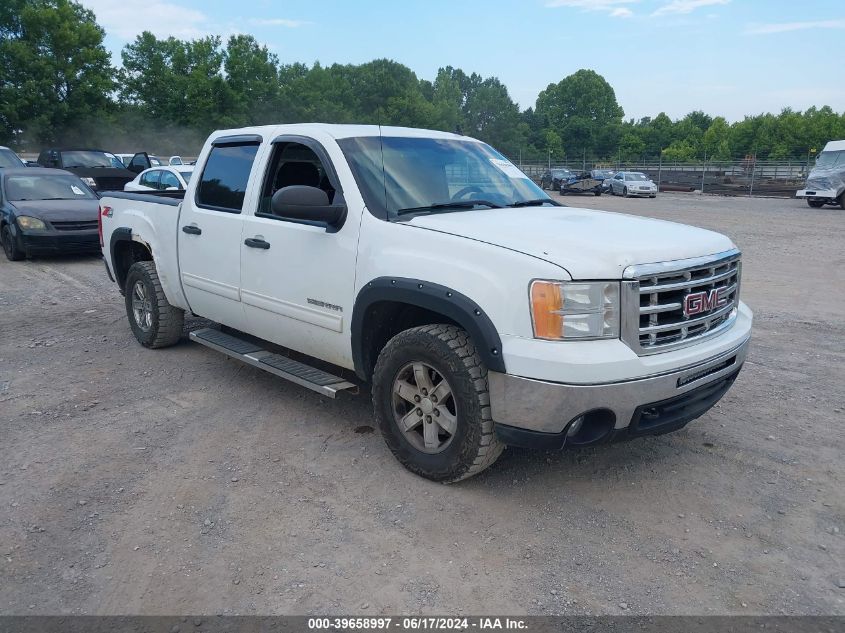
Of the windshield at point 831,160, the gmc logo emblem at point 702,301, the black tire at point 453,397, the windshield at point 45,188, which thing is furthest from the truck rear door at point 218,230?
the windshield at point 831,160

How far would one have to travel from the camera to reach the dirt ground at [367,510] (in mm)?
2973

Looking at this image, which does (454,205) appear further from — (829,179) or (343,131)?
(829,179)

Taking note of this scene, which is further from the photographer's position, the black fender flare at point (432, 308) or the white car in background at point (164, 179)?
the white car in background at point (164, 179)

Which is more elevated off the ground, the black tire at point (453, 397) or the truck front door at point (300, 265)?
the truck front door at point (300, 265)

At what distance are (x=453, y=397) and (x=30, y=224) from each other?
10.2 metres

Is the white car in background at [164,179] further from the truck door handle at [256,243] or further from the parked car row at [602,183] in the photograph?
the parked car row at [602,183]

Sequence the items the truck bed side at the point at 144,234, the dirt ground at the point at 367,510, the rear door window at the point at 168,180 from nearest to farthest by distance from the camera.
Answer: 1. the dirt ground at the point at 367,510
2. the truck bed side at the point at 144,234
3. the rear door window at the point at 168,180

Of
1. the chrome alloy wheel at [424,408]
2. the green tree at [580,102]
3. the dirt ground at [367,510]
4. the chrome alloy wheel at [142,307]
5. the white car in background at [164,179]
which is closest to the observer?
the dirt ground at [367,510]

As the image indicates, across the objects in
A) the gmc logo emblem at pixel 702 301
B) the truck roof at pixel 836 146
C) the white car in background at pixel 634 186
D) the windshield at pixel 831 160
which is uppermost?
the truck roof at pixel 836 146

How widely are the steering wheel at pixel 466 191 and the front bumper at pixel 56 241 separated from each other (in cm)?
901

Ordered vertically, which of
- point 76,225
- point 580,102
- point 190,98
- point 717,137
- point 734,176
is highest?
point 580,102

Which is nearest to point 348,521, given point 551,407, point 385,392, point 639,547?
point 385,392

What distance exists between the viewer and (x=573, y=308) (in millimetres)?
3250

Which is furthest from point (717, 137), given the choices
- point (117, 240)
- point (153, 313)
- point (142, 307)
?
point (153, 313)
